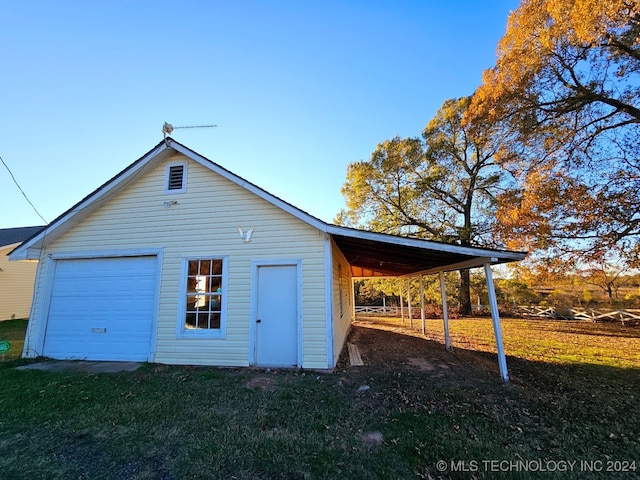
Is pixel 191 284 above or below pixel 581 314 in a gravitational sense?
above

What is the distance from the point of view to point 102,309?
7.21 meters

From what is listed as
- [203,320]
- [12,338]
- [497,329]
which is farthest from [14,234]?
[497,329]

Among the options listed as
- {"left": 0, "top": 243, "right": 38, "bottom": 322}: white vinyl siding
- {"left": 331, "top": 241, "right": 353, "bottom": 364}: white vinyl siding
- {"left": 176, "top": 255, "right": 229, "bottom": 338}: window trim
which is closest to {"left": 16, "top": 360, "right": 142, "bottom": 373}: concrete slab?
{"left": 176, "top": 255, "right": 229, "bottom": 338}: window trim

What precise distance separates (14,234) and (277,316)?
2277cm

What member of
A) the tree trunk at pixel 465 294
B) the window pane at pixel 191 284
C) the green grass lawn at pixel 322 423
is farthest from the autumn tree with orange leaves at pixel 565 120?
the window pane at pixel 191 284

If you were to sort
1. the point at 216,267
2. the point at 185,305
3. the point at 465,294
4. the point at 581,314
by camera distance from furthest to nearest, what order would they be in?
1. the point at 465,294
2. the point at 581,314
3. the point at 216,267
4. the point at 185,305

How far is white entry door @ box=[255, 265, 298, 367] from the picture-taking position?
253 inches

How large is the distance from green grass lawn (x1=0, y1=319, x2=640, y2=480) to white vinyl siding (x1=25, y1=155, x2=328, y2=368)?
65cm

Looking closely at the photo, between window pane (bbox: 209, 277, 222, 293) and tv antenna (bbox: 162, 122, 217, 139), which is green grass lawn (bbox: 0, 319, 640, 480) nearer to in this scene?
window pane (bbox: 209, 277, 222, 293)

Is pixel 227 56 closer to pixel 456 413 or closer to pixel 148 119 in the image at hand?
pixel 148 119

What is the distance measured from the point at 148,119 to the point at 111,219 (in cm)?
296

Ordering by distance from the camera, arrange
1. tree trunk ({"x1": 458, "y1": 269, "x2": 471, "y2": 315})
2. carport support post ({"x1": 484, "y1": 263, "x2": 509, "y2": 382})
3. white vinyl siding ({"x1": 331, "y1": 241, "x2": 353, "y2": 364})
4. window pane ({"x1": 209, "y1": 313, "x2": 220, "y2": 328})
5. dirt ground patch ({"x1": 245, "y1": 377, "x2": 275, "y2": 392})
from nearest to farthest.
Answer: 1. dirt ground patch ({"x1": 245, "y1": 377, "x2": 275, "y2": 392})
2. carport support post ({"x1": 484, "y1": 263, "x2": 509, "y2": 382})
3. window pane ({"x1": 209, "y1": 313, "x2": 220, "y2": 328})
4. white vinyl siding ({"x1": 331, "y1": 241, "x2": 353, "y2": 364})
5. tree trunk ({"x1": 458, "y1": 269, "x2": 471, "y2": 315})

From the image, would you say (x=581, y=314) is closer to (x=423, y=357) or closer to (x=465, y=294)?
(x=465, y=294)

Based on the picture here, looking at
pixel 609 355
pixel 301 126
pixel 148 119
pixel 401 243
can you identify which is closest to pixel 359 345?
pixel 401 243
